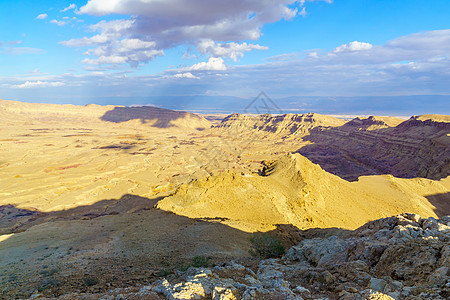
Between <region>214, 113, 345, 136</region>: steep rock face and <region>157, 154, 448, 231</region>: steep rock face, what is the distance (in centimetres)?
7209

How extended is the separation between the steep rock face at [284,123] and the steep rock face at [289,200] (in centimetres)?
7209

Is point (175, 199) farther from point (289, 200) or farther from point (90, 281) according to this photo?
point (90, 281)

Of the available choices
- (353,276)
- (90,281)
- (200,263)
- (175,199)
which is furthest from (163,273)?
(175,199)

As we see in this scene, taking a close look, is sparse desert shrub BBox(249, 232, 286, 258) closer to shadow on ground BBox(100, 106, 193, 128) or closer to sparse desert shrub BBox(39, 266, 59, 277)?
sparse desert shrub BBox(39, 266, 59, 277)

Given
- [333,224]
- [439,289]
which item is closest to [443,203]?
[333,224]

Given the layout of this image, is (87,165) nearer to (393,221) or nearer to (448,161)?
(393,221)

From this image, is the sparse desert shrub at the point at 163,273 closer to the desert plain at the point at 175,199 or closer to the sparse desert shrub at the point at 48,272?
the desert plain at the point at 175,199

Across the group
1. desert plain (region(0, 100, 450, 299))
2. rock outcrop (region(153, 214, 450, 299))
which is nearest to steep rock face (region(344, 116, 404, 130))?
desert plain (region(0, 100, 450, 299))

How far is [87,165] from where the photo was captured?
169 ft

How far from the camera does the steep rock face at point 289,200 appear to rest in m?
18.9

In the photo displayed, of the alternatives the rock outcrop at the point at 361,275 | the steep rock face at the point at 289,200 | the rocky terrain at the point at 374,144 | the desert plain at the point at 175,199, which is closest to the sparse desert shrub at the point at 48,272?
the desert plain at the point at 175,199

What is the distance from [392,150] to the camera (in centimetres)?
5797

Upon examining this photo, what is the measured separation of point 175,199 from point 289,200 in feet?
30.4

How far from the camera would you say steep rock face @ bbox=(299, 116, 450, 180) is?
4522 cm
